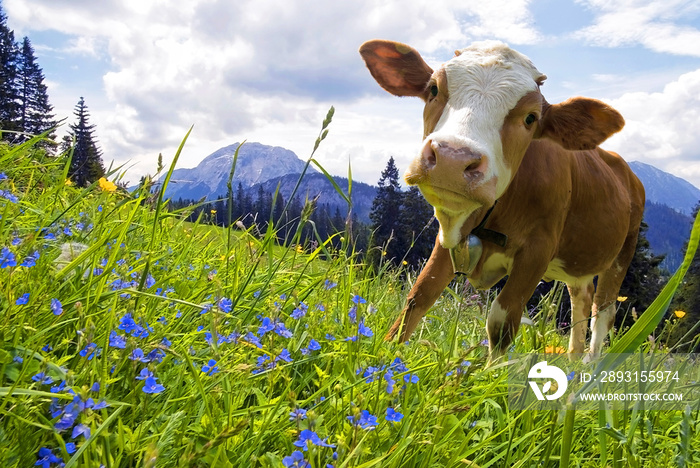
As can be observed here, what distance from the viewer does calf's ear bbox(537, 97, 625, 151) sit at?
3.52 metres

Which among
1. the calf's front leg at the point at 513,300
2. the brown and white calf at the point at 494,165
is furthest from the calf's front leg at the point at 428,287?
the calf's front leg at the point at 513,300

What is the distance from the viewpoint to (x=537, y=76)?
3379 mm

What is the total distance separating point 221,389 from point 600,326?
16.3 feet

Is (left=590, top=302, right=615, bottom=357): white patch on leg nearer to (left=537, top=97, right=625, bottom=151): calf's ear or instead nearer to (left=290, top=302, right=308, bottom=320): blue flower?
(left=537, top=97, right=625, bottom=151): calf's ear

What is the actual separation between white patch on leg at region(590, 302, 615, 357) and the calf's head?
2378 millimetres

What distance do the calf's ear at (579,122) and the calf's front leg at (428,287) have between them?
1141 millimetres

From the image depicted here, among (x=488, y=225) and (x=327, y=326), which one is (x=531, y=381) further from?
(x=488, y=225)

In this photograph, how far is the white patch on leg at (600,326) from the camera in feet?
→ 16.7

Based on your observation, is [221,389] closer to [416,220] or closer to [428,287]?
[428,287]

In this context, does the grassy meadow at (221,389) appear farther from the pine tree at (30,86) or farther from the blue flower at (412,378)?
the pine tree at (30,86)

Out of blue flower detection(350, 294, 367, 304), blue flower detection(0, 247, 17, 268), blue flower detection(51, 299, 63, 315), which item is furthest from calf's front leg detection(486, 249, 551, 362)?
blue flower detection(0, 247, 17, 268)

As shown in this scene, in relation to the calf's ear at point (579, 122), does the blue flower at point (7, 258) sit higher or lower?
lower

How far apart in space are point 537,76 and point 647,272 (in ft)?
137

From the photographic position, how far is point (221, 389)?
1.43 metres
